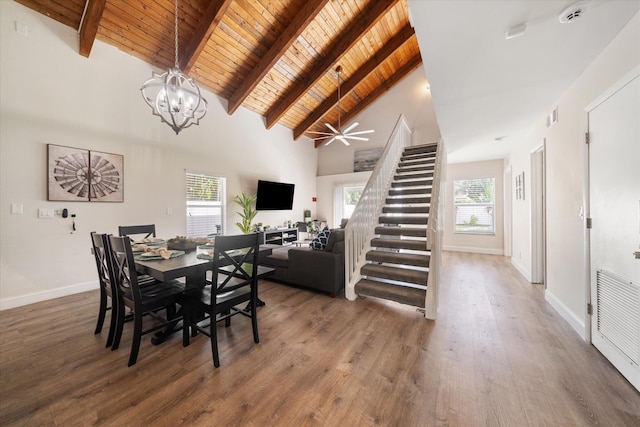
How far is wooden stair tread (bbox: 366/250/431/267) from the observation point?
10.3 feet

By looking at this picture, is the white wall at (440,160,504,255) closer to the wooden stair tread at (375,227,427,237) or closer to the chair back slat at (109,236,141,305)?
the wooden stair tread at (375,227,427,237)

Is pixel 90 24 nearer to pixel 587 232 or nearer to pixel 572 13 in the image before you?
pixel 572 13

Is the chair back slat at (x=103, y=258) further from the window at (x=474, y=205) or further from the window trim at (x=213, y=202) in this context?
Answer: the window at (x=474, y=205)

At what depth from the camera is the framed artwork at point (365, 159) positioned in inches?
299

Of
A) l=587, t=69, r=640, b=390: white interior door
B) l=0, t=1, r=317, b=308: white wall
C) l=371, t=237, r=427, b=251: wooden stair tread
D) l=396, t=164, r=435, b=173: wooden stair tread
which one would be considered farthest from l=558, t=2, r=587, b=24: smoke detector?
l=0, t=1, r=317, b=308: white wall

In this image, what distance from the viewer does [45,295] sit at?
10.4 ft

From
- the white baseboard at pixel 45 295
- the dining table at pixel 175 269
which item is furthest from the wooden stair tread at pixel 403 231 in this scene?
the white baseboard at pixel 45 295

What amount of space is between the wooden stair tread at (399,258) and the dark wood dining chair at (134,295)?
241 cm

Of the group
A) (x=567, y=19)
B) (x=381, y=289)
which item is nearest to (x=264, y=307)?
(x=381, y=289)

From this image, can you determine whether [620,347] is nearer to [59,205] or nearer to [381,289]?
[381,289]

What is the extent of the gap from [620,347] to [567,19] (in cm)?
240

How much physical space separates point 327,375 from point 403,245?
222cm

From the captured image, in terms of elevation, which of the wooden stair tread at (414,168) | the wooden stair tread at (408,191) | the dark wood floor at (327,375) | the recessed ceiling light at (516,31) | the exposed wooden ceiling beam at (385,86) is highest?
the exposed wooden ceiling beam at (385,86)

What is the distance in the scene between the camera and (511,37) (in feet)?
6.13
